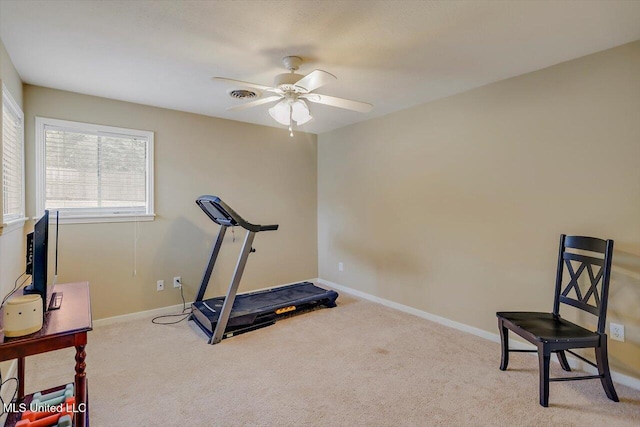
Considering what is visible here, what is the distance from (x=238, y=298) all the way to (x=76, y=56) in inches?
105

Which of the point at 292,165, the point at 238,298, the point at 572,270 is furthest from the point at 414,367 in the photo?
the point at 292,165

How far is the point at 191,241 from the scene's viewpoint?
3764 millimetres

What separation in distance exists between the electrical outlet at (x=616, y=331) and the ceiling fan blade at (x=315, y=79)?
258cm

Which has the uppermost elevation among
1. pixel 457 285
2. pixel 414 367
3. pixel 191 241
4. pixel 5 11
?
pixel 5 11

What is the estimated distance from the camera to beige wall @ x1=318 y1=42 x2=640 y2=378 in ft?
7.27

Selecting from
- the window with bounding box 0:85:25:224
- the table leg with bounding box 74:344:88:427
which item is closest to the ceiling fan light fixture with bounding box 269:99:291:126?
the window with bounding box 0:85:25:224

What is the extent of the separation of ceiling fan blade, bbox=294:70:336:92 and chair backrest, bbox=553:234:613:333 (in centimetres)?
206

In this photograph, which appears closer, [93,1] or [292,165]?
[93,1]

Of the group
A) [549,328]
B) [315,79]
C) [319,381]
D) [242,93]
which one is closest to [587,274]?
[549,328]

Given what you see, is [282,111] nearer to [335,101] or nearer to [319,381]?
[335,101]

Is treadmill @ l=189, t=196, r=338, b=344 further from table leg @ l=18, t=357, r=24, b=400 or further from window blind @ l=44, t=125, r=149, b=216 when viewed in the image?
table leg @ l=18, t=357, r=24, b=400

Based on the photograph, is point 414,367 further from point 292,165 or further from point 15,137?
point 15,137

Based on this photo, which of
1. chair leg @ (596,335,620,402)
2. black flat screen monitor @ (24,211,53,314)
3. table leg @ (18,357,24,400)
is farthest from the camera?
chair leg @ (596,335,620,402)

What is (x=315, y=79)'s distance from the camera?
6.61 ft
